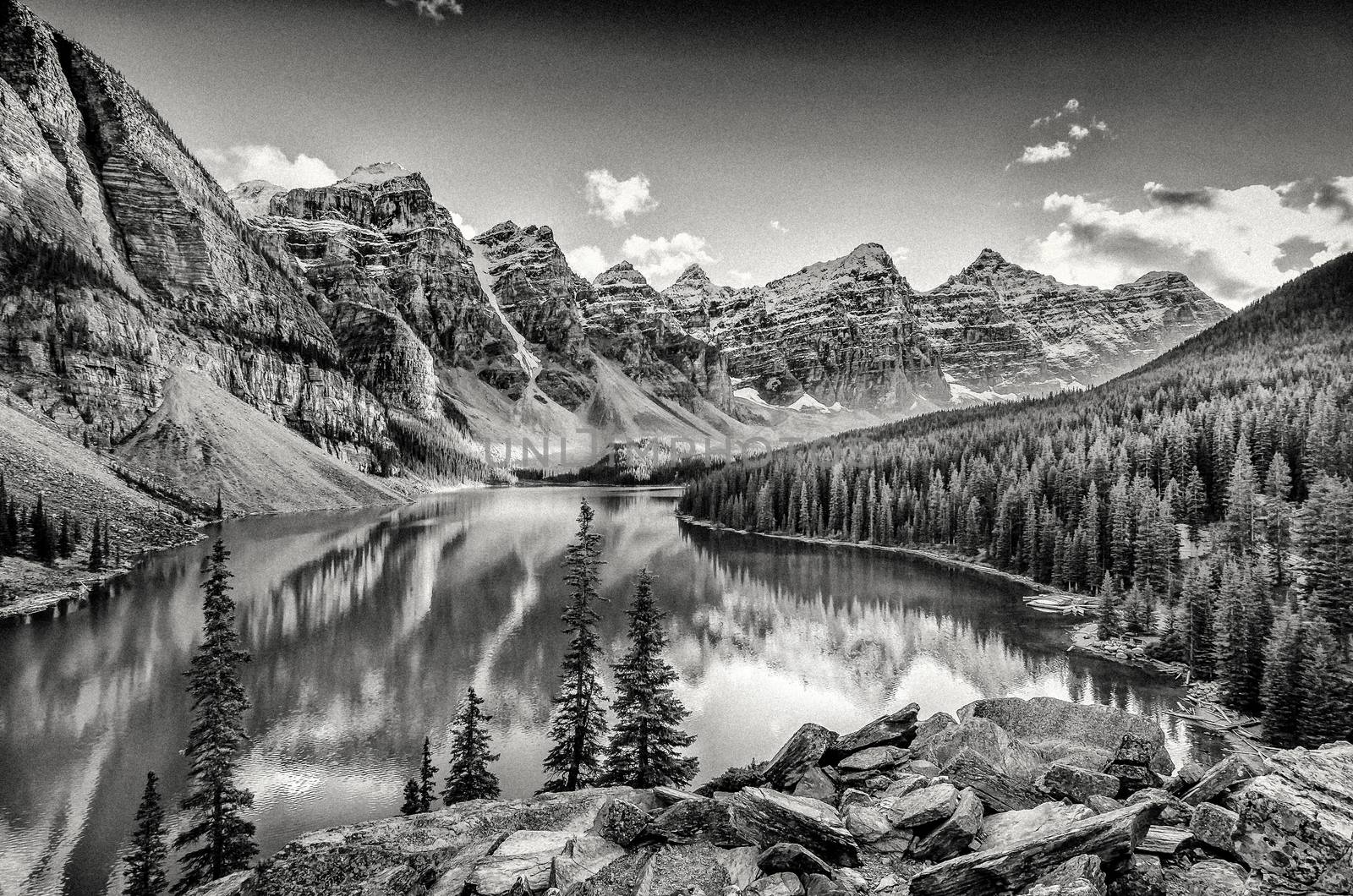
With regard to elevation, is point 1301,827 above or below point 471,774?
above

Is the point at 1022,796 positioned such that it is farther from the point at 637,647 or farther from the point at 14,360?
the point at 14,360

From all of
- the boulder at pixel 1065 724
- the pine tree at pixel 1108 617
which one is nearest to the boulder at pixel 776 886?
the boulder at pixel 1065 724

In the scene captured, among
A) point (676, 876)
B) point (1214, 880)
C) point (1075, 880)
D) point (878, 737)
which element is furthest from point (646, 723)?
point (1214, 880)

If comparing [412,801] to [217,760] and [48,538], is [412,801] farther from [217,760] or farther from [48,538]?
[48,538]

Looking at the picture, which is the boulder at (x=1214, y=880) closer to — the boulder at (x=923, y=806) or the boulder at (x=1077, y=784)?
the boulder at (x=923, y=806)

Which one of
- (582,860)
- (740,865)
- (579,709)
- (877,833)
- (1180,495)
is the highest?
(1180,495)

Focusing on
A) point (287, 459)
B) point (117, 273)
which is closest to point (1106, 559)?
point (287, 459)
